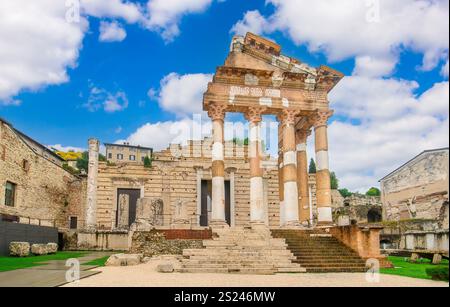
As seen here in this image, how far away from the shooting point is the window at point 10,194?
2825cm

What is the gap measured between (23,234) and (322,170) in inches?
700

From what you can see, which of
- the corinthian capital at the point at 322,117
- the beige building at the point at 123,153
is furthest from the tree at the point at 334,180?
the corinthian capital at the point at 322,117

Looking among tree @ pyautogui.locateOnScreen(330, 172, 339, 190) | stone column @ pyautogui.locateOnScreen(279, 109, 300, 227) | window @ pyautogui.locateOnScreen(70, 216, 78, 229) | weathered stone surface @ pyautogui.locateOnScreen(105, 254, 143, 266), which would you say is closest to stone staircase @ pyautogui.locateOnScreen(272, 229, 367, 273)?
stone column @ pyautogui.locateOnScreen(279, 109, 300, 227)

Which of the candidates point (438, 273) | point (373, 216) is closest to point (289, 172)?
point (438, 273)

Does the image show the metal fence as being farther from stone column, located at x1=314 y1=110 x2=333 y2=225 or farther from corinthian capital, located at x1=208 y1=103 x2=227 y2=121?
stone column, located at x1=314 y1=110 x2=333 y2=225

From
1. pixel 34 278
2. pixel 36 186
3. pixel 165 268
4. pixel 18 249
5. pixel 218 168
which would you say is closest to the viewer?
pixel 34 278

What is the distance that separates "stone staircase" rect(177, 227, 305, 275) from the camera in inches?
550

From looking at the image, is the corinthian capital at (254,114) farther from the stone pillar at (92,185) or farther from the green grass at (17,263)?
the stone pillar at (92,185)

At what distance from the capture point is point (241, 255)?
15.4m

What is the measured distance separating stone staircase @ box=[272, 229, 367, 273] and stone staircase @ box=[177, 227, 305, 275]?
1.67 feet

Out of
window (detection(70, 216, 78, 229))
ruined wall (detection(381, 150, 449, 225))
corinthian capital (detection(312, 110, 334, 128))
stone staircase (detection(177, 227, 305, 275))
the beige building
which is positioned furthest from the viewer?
the beige building

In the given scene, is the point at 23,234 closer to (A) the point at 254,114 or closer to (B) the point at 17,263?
(B) the point at 17,263

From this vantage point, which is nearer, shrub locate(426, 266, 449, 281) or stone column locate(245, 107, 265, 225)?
shrub locate(426, 266, 449, 281)

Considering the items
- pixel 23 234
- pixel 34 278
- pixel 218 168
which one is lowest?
pixel 34 278
